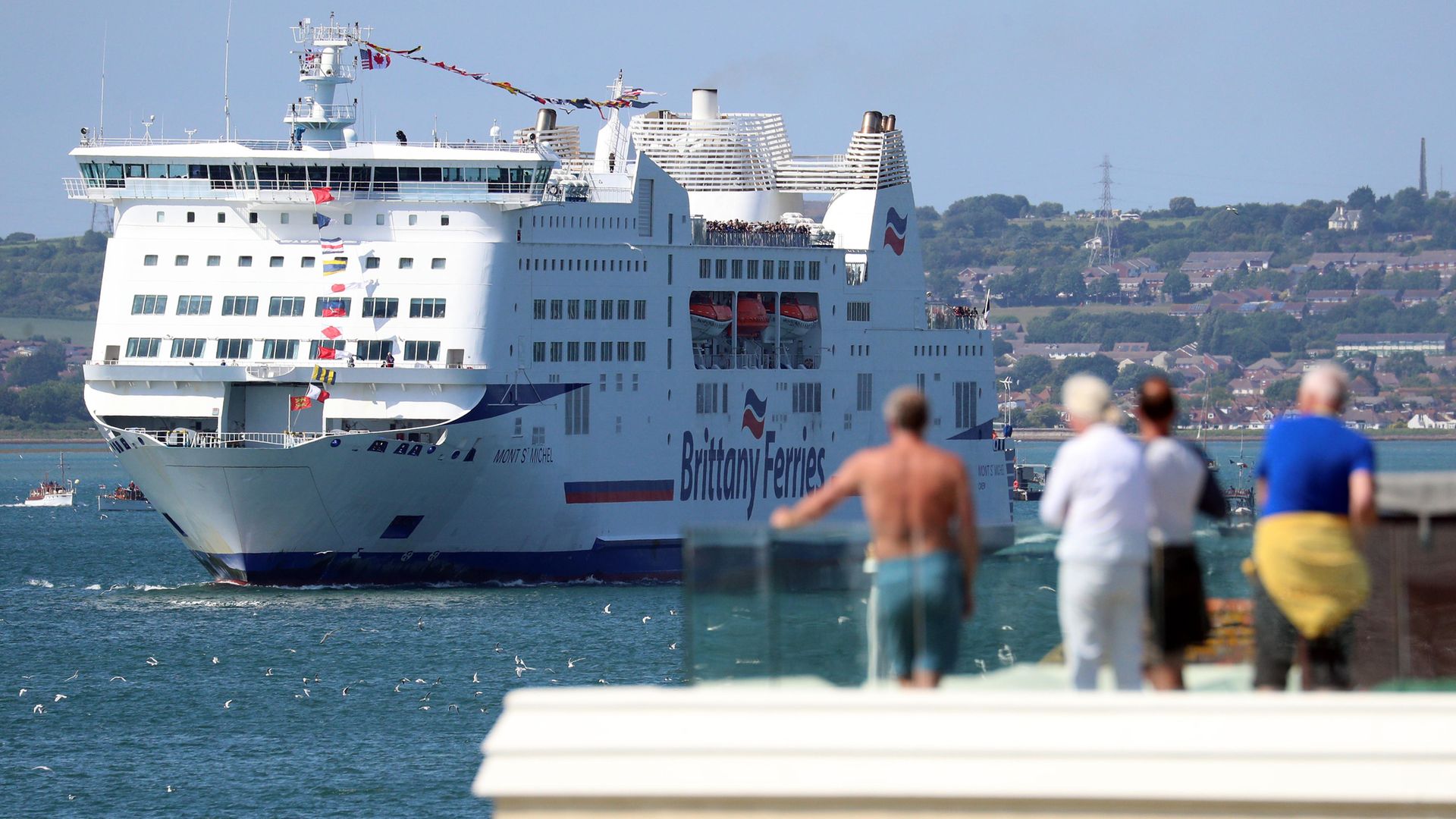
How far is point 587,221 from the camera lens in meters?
41.3

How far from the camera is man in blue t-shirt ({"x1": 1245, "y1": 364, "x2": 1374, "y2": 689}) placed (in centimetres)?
761

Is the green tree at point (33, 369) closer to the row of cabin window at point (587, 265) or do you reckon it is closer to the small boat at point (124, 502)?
A: the small boat at point (124, 502)

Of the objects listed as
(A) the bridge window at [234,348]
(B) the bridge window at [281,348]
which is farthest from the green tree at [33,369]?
(B) the bridge window at [281,348]

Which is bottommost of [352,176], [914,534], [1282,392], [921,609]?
[921,609]

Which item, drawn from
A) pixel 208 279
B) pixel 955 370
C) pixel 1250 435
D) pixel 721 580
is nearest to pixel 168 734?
pixel 208 279

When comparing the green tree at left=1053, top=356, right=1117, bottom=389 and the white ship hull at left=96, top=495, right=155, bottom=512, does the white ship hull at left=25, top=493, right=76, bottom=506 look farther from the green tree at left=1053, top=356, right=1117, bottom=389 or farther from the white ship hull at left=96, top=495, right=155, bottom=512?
the green tree at left=1053, top=356, right=1117, bottom=389

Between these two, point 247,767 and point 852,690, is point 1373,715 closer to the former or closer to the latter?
point 852,690

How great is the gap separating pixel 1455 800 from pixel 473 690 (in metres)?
24.6

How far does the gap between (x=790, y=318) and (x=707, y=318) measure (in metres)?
2.62

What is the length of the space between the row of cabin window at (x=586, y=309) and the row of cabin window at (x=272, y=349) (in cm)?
239

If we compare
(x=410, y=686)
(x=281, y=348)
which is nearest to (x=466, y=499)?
(x=281, y=348)

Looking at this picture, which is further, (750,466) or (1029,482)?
(1029,482)

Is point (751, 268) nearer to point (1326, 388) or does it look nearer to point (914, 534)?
point (1326, 388)

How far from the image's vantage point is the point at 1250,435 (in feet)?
556
